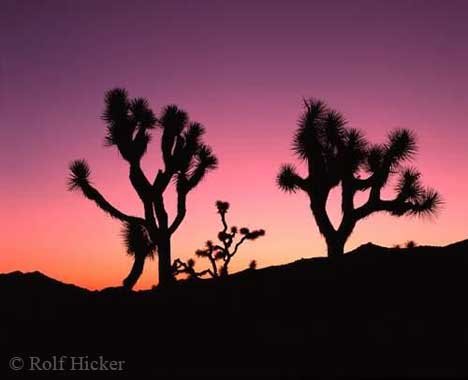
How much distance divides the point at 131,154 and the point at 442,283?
9.15m

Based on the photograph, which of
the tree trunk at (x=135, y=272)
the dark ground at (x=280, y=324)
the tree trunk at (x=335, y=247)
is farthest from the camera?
the tree trunk at (x=135, y=272)

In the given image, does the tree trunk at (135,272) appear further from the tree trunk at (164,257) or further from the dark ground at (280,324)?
the dark ground at (280,324)

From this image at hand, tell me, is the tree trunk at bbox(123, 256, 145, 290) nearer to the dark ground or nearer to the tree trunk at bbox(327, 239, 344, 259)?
the dark ground

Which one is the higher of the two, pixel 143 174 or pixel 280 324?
pixel 143 174

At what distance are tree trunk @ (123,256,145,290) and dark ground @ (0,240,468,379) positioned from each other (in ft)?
8.54

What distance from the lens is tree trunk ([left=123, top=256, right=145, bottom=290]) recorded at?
14797 mm

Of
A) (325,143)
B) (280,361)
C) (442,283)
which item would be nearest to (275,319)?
(280,361)

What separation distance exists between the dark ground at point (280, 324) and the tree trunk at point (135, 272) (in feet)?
8.54

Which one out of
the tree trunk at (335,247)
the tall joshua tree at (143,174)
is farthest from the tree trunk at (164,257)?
the tree trunk at (335,247)

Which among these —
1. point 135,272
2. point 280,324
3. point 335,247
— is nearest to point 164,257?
point 135,272

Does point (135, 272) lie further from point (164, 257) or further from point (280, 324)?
point (280, 324)

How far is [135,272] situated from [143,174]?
2.96 meters

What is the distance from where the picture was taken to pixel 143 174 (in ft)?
48.4

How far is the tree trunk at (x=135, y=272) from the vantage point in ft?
48.5
